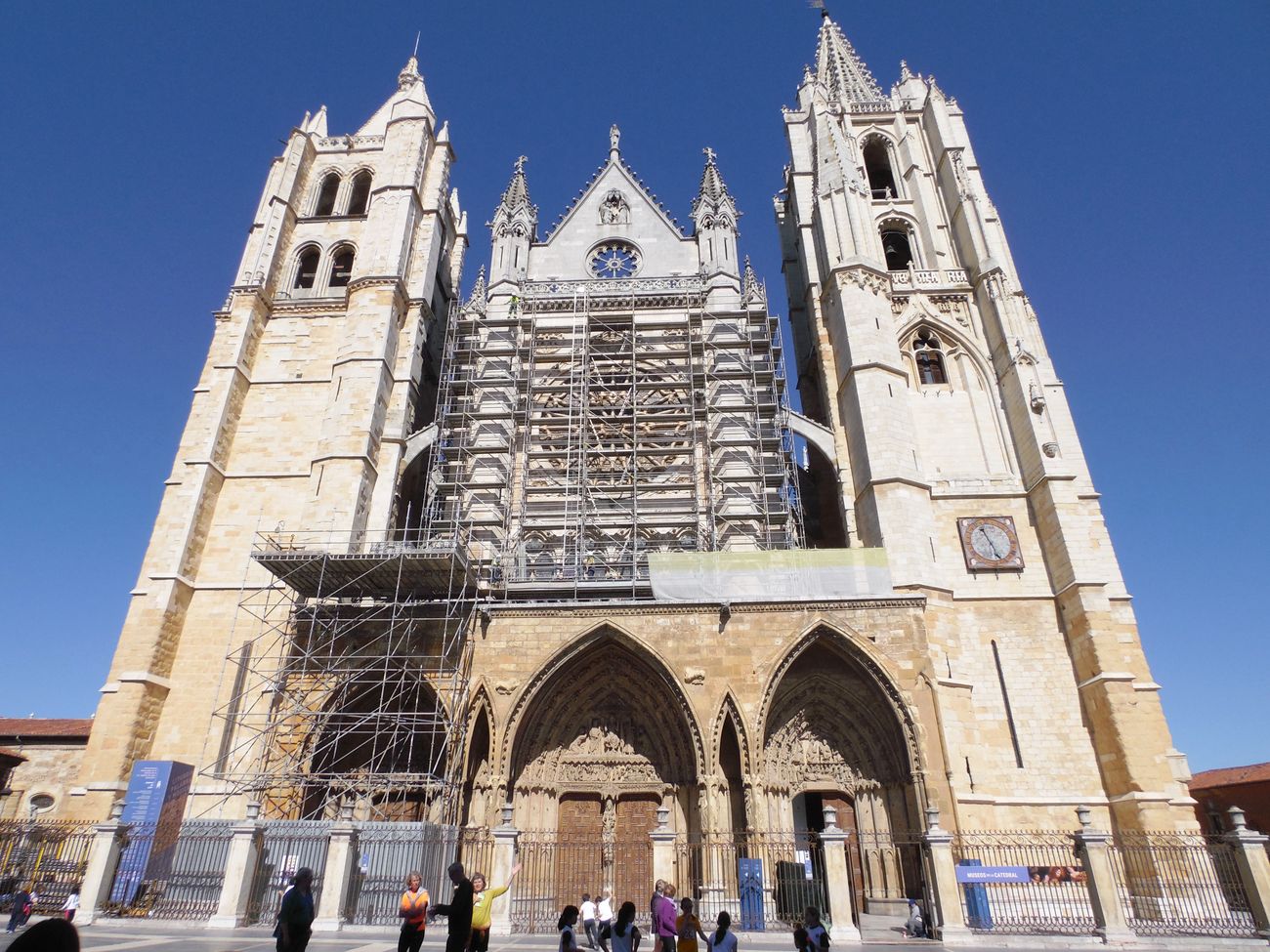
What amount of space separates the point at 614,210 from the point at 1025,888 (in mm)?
19644

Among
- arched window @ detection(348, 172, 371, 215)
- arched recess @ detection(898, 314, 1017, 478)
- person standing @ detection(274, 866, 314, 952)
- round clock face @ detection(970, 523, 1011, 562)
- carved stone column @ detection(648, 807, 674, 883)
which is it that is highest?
arched window @ detection(348, 172, 371, 215)

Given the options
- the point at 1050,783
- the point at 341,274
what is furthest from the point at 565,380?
the point at 1050,783

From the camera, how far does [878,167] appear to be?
2462cm

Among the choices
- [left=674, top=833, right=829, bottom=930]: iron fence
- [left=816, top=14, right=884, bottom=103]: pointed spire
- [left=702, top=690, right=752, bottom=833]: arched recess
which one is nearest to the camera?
[left=674, top=833, right=829, bottom=930]: iron fence

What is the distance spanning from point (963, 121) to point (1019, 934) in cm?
2139

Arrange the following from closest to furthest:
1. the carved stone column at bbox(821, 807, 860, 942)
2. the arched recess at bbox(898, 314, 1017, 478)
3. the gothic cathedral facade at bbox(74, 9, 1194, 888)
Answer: the carved stone column at bbox(821, 807, 860, 942), the gothic cathedral facade at bbox(74, 9, 1194, 888), the arched recess at bbox(898, 314, 1017, 478)

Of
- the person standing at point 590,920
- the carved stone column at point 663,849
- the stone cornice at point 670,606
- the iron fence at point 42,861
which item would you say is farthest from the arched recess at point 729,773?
the iron fence at point 42,861

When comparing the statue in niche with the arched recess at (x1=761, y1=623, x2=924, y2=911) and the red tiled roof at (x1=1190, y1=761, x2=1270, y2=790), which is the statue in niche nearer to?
the arched recess at (x1=761, y1=623, x2=924, y2=911)

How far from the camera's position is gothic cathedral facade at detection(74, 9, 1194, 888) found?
44.5ft

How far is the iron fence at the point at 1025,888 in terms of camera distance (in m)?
10.2

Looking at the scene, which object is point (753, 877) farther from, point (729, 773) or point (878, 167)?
point (878, 167)

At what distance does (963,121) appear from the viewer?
22.8 m

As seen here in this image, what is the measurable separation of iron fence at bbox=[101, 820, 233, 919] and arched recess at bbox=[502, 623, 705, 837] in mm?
4407

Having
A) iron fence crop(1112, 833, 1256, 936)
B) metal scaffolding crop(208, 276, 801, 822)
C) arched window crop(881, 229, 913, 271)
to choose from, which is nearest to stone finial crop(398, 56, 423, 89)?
metal scaffolding crop(208, 276, 801, 822)
